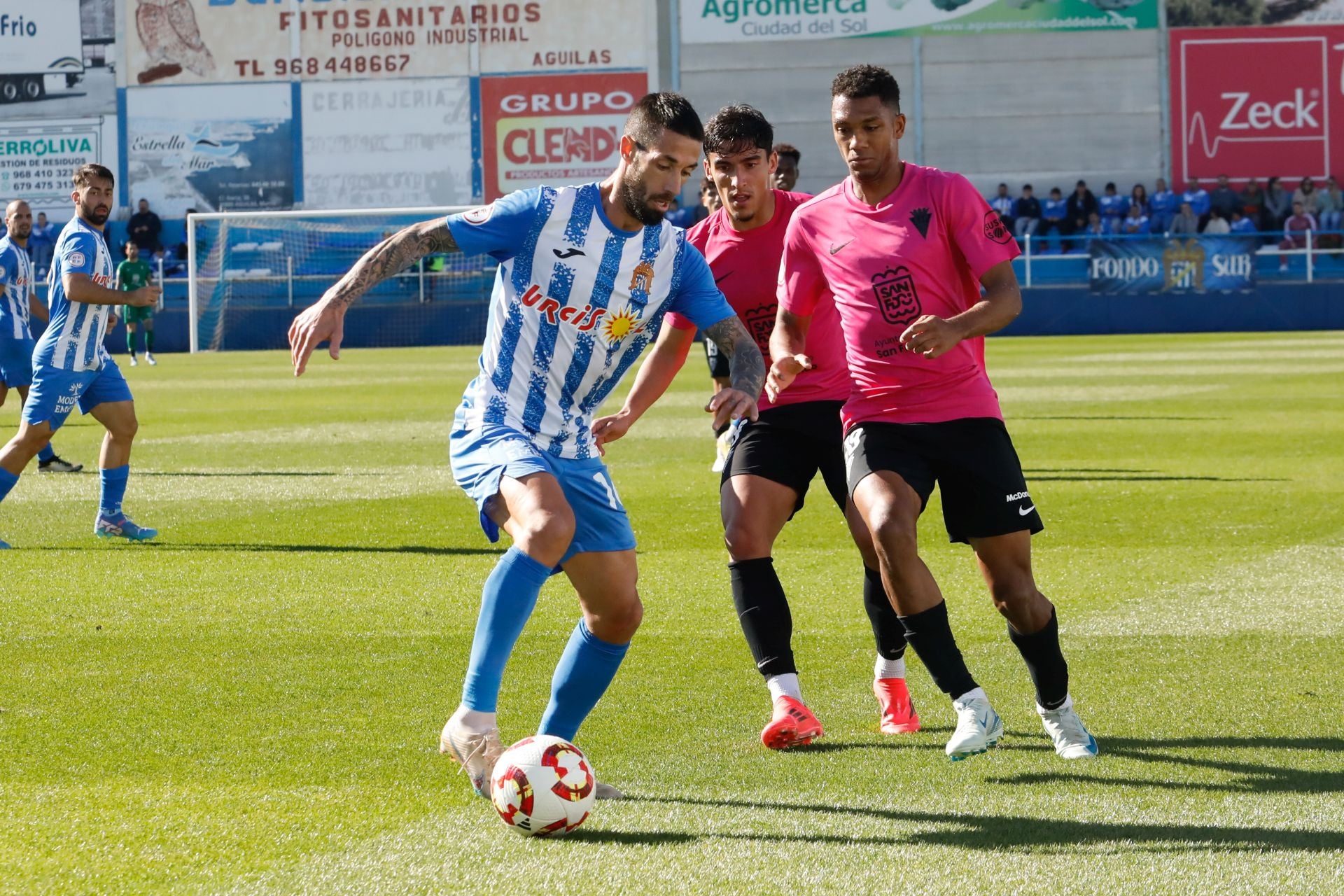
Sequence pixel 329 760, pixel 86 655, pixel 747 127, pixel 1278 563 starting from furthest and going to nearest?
pixel 1278 563 → pixel 86 655 → pixel 747 127 → pixel 329 760

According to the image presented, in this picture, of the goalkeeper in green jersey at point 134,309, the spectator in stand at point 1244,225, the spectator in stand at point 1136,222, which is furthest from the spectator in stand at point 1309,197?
the goalkeeper in green jersey at point 134,309

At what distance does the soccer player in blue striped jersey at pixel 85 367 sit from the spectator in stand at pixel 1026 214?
28452 millimetres

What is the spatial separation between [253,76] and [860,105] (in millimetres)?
A: 38566

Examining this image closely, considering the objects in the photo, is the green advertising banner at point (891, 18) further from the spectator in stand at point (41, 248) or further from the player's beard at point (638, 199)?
the player's beard at point (638, 199)

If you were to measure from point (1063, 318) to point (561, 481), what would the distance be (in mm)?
31951

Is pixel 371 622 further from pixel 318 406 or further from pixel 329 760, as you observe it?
pixel 318 406

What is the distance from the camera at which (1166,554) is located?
28.9 feet

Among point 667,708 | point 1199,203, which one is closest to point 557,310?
point 667,708

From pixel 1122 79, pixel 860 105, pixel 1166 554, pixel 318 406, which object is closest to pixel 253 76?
pixel 1122 79

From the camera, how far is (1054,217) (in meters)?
36.7

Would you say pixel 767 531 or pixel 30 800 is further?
pixel 767 531

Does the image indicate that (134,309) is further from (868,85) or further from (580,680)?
(580,680)

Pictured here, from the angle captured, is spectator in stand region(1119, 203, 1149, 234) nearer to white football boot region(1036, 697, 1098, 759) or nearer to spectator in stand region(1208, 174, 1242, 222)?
spectator in stand region(1208, 174, 1242, 222)

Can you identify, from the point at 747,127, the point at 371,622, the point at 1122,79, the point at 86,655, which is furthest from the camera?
the point at 1122,79
